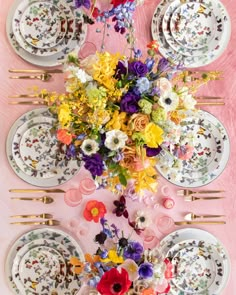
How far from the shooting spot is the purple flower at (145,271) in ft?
4.50

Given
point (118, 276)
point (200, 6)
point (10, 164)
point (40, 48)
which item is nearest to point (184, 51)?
point (200, 6)

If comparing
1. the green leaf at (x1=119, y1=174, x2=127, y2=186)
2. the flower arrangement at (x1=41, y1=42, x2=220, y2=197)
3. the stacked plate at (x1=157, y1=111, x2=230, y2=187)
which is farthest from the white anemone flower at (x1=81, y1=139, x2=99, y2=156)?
the stacked plate at (x1=157, y1=111, x2=230, y2=187)

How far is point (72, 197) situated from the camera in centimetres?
181

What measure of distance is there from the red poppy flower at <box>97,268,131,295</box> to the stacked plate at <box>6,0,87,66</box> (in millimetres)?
875

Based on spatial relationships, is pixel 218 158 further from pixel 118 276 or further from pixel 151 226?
pixel 118 276

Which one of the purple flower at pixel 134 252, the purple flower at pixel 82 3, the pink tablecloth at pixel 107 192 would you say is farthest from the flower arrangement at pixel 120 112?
the pink tablecloth at pixel 107 192

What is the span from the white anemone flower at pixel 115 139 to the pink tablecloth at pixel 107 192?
495 millimetres


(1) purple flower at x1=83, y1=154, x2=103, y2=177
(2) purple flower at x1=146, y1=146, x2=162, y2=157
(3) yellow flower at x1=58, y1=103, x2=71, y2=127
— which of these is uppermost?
(3) yellow flower at x1=58, y1=103, x2=71, y2=127

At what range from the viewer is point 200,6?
1.84m

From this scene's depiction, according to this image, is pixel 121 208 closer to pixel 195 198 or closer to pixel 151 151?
pixel 195 198

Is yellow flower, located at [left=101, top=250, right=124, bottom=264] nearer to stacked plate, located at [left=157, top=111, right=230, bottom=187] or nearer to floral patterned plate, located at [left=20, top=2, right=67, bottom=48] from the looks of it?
stacked plate, located at [left=157, top=111, right=230, bottom=187]

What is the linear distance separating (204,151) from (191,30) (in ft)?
1.66

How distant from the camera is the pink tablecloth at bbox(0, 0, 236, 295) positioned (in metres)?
1.81

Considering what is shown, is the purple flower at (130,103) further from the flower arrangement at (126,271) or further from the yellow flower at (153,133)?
the flower arrangement at (126,271)
